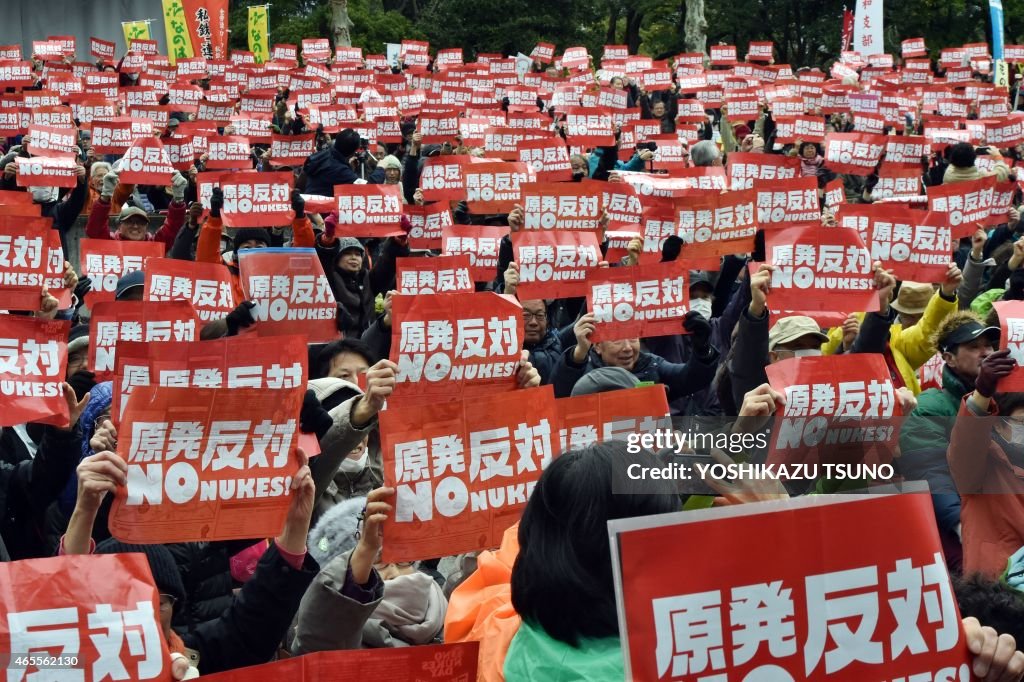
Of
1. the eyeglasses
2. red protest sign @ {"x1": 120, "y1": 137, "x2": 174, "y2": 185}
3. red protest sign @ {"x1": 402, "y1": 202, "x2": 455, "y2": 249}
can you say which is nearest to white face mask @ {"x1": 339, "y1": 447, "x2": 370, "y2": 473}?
the eyeglasses

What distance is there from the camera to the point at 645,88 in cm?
2009

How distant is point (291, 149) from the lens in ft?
43.6

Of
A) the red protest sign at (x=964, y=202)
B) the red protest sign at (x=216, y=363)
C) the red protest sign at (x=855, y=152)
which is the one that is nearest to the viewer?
the red protest sign at (x=216, y=363)

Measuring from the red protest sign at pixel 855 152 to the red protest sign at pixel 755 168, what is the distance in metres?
1.83

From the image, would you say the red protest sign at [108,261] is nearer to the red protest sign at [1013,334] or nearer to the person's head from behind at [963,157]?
the red protest sign at [1013,334]

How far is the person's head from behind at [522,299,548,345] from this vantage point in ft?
22.1

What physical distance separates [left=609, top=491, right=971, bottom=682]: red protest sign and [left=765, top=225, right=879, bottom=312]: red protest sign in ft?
13.7

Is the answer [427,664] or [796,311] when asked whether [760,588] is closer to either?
[427,664]

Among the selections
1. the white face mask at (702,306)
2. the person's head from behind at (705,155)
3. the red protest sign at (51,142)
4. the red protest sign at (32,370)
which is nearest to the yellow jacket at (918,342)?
the white face mask at (702,306)

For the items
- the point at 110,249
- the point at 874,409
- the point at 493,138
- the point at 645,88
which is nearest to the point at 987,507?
the point at 874,409

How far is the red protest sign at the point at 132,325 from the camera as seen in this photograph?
551 centimetres

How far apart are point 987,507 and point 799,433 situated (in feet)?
2.17

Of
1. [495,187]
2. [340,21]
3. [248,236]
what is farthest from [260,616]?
[340,21]

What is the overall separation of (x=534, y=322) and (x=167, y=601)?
3.70 m
